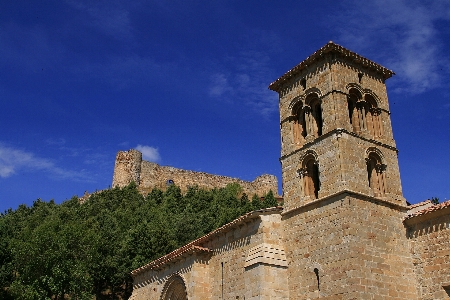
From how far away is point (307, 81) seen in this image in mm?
20688

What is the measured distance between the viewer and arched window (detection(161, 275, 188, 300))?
23031mm

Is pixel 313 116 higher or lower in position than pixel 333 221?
higher

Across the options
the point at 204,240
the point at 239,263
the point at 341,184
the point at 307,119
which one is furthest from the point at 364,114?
the point at 204,240

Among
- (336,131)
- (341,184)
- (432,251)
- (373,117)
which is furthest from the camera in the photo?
(373,117)

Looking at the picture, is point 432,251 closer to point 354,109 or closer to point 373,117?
point 373,117

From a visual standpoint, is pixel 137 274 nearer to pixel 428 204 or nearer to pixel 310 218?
pixel 310 218

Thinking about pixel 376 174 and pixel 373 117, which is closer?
pixel 376 174

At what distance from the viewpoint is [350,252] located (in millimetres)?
15992

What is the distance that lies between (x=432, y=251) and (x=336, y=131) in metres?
5.58

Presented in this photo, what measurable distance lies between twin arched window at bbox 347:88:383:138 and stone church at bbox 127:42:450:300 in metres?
0.05

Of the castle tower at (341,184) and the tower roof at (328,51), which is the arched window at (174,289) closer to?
the castle tower at (341,184)

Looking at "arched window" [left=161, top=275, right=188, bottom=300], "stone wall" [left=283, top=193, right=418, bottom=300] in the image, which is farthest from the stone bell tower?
"arched window" [left=161, top=275, right=188, bottom=300]

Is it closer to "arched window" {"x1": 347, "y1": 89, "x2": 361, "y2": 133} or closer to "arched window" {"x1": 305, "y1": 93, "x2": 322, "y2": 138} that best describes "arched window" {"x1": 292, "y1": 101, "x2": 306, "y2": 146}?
"arched window" {"x1": 305, "y1": 93, "x2": 322, "y2": 138}

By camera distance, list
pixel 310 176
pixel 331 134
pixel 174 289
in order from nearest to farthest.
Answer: pixel 331 134 < pixel 310 176 < pixel 174 289
